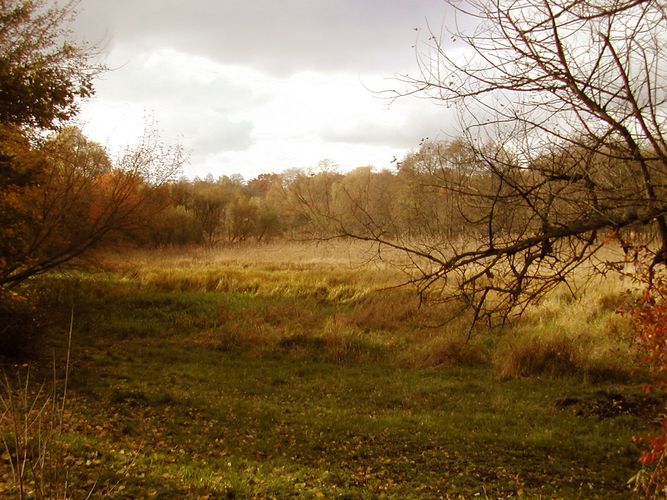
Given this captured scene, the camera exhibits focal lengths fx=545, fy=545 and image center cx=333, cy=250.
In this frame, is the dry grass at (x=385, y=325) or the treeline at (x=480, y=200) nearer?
the treeline at (x=480, y=200)

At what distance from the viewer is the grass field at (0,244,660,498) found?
20.9 ft

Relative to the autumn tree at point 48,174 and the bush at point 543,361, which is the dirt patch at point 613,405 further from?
the autumn tree at point 48,174

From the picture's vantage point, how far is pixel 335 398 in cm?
1025

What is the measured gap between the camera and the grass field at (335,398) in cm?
636

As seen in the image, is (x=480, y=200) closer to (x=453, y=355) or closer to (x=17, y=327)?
(x=453, y=355)

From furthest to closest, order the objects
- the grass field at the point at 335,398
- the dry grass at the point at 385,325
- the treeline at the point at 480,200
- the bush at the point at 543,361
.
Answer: the dry grass at the point at 385,325, the bush at the point at 543,361, the grass field at the point at 335,398, the treeline at the point at 480,200

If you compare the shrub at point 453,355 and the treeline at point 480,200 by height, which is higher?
the treeline at point 480,200

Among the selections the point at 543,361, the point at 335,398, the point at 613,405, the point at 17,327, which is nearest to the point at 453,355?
the point at 543,361

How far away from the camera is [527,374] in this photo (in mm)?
11477

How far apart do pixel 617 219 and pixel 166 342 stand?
12.2 m

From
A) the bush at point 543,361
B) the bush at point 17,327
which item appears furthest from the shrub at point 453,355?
the bush at point 17,327

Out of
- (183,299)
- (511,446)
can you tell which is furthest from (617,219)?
(183,299)

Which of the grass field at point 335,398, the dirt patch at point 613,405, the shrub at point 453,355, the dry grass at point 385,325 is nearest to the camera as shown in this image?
the grass field at point 335,398

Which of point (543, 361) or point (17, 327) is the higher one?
point (17, 327)
